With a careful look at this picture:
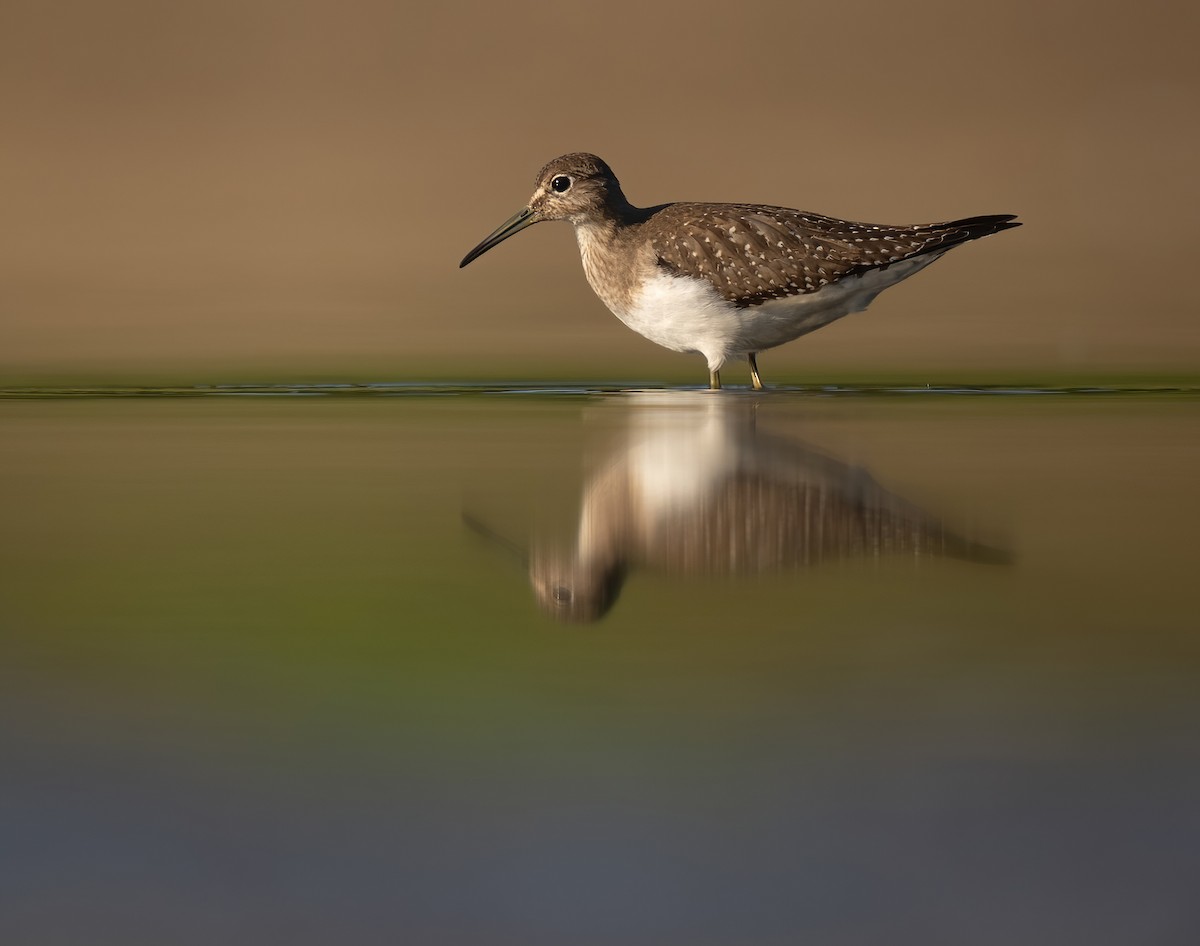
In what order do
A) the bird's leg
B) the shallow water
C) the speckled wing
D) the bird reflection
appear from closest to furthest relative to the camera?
the shallow water
the bird reflection
the speckled wing
the bird's leg

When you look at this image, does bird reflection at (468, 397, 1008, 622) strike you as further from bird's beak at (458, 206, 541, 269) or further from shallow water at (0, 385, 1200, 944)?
bird's beak at (458, 206, 541, 269)

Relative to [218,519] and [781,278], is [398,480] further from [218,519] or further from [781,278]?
[781,278]

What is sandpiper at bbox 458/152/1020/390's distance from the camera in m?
10.2

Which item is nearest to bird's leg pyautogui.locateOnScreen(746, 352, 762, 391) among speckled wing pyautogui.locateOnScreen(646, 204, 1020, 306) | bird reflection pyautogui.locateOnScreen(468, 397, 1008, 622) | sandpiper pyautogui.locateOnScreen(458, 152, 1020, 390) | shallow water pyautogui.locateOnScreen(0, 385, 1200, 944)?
sandpiper pyautogui.locateOnScreen(458, 152, 1020, 390)

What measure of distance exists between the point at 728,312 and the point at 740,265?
12.8 inches

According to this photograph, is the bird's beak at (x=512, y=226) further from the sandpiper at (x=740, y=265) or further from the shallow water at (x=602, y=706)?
the shallow water at (x=602, y=706)

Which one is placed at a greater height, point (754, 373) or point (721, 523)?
point (754, 373)

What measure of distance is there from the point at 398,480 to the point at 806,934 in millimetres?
4601

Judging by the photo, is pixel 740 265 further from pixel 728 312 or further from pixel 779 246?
pixel 779 246

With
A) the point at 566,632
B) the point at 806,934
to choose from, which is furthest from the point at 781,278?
the point at 806,934

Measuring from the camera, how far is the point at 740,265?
33.4 feet

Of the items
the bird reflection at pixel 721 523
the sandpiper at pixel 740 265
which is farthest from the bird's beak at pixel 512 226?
the bird reflection at pixel 721 523

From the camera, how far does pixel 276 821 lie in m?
2.46

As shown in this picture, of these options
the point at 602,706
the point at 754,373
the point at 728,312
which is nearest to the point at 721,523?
the point at 602,706
